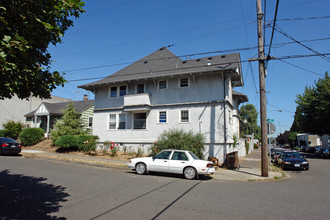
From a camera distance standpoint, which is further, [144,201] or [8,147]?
[8,147]

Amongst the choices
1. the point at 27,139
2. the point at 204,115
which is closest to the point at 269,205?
the point at 204,115

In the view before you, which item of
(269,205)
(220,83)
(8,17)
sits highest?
(220,83)

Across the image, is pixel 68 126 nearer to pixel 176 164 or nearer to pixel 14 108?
pixel 176 164

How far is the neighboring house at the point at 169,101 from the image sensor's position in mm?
17125

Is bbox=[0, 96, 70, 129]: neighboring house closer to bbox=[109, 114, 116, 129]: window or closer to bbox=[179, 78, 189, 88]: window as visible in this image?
bbox=[109, 114, 116, 129]: window

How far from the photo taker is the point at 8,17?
4238 mm

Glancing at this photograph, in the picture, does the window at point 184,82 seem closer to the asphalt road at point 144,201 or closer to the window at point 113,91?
the window at point 113,91

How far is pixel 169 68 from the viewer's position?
799 inches

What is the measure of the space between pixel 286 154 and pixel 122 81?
1572cm

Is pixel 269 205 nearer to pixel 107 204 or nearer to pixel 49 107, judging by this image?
pixel 107 204

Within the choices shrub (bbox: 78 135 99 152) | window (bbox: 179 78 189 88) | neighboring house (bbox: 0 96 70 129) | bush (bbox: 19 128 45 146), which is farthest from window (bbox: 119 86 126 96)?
neighboring house (bbox: 0 96 70 129)

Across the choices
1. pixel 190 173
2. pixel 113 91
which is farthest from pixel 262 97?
pixel 113 91

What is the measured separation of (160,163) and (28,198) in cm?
606

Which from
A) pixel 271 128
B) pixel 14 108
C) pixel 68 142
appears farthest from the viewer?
pixel 14 108
